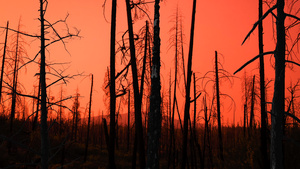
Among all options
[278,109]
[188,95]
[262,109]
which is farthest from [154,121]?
[262,109]

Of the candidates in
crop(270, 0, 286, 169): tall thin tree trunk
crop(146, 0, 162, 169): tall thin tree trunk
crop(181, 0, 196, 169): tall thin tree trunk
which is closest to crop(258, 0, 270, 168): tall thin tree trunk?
crop(181, 0, 196, 169): tall thin tree trunk

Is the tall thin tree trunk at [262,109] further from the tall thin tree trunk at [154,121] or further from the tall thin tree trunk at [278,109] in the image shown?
the tall thin tree trunk at [278,109]

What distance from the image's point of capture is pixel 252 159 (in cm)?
1270

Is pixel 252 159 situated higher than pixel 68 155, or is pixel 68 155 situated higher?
pixel 252 159

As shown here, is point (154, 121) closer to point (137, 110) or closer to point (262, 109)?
point (137, 110)

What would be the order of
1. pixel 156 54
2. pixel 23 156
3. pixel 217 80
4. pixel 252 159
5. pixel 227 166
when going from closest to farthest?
1. pixel 156 54
2. pixel 252 159
3. pixel 227 166
4. pixel 217 80
5. pixel 23 156

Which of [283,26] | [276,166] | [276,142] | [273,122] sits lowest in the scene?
[276,166]

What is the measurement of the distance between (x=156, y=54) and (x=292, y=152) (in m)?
7.97

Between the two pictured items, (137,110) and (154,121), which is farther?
(137,110)

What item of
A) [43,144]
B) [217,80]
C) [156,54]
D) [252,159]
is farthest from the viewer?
[217,80]

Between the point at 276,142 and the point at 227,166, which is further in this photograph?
the point at 227,166

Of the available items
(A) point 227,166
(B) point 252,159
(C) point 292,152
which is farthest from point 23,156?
(C) point 292,152

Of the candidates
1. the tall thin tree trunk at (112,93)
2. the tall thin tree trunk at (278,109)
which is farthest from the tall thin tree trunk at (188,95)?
the tall thin tree trunk at (278,109)

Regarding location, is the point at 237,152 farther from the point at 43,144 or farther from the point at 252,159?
the point at 43,144
